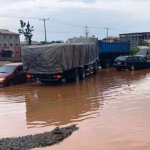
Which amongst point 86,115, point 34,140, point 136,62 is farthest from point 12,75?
point 136,62

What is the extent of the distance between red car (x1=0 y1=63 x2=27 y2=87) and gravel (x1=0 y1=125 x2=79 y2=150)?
33.2 ft

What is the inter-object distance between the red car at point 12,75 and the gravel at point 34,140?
398 inches

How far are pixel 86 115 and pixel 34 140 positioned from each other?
3.01 metres

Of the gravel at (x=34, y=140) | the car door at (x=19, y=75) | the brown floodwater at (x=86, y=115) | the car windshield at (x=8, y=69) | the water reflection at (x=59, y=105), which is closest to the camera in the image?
the gravel at (x=34, y=140)

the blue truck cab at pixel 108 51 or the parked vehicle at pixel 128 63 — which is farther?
the blue truck cab at pixel 108 51

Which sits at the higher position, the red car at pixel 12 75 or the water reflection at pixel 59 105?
the red car at pixel 12 75

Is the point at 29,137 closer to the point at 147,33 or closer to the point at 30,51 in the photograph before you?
the point at 30,51

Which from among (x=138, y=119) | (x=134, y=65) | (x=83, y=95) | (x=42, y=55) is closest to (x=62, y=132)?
(x=138, y=119)

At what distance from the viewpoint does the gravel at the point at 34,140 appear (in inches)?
255

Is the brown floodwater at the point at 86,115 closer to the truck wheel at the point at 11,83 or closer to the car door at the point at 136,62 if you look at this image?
the truck wheel at the point at 11,83

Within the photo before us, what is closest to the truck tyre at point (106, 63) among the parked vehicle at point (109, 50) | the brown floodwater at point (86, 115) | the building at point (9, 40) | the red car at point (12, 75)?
the parked vehicle at point (109, 50)

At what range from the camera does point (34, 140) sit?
22.5 feet

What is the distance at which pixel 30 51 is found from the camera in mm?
17078

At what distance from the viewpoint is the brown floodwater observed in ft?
22.8
